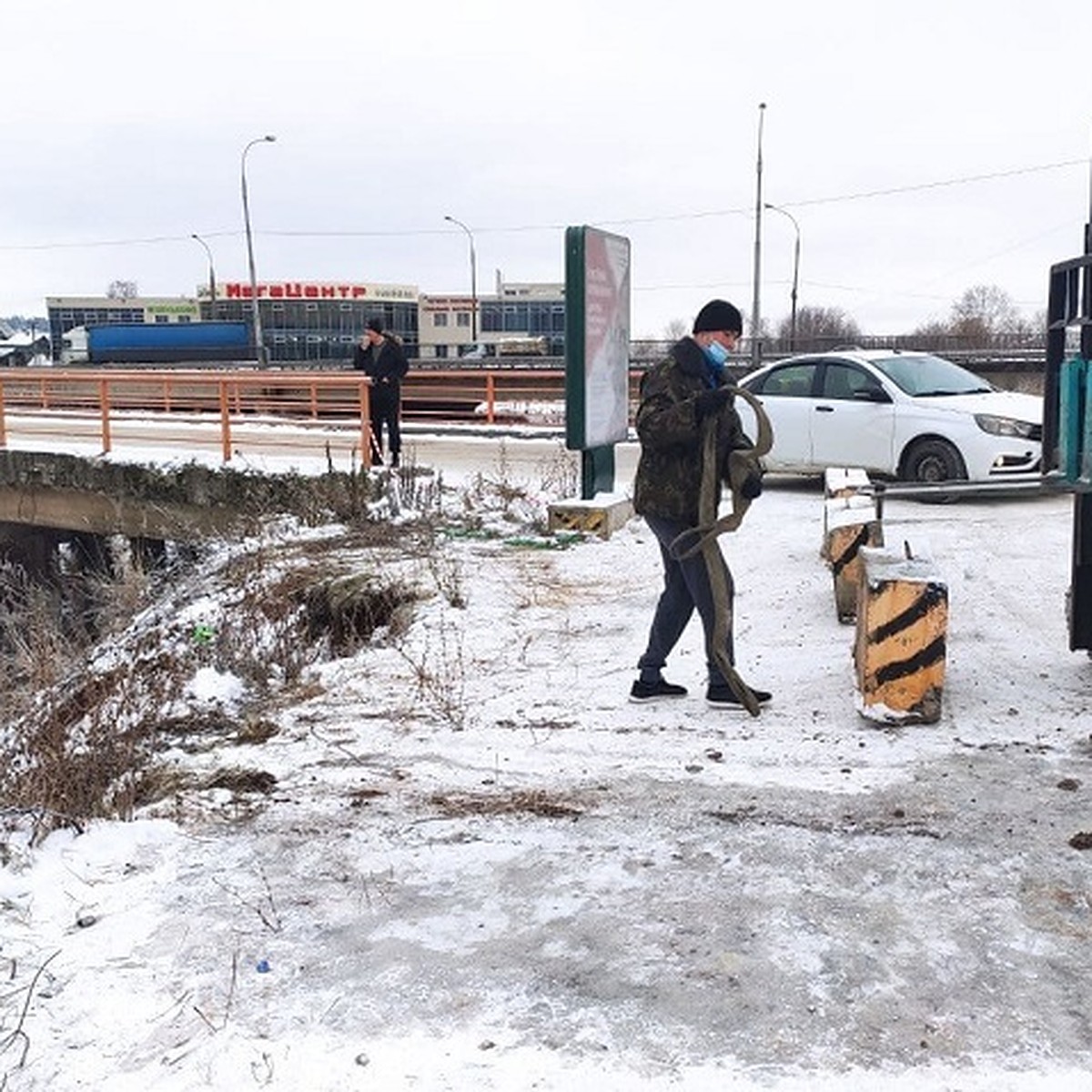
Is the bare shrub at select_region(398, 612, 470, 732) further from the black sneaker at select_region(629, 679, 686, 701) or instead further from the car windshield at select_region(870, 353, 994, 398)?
the car windshield at select_region(870, 353, 994, 398)

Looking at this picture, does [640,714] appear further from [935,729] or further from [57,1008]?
[57,1008]

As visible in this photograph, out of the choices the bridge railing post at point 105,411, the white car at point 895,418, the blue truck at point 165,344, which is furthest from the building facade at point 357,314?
the white car at point 895,418

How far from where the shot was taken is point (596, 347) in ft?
35.7

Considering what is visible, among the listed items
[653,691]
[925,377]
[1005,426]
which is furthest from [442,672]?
[925,377]

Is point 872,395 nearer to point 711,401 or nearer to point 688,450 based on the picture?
point 688,450

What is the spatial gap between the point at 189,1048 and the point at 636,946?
1264 mm

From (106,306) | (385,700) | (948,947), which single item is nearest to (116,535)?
(385,700)

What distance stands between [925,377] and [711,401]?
26.2 ft

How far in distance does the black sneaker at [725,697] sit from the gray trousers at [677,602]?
0.03m

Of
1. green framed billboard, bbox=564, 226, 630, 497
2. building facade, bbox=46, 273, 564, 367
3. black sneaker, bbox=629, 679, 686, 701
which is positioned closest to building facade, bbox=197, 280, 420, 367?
building facade, bbox=46, 273, 564, 367

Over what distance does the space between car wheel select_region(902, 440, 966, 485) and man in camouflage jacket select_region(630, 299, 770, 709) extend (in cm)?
683

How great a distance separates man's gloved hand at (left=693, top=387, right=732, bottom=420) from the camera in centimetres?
539

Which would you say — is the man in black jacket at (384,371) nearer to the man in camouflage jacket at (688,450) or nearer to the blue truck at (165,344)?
the man in camouflage jacket at (688,450)

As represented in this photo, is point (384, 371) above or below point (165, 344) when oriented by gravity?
below
